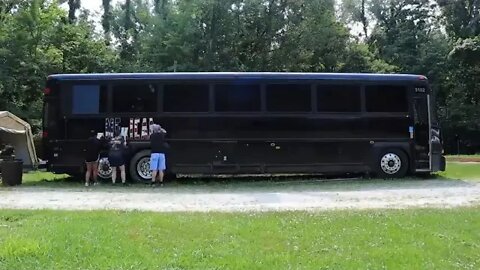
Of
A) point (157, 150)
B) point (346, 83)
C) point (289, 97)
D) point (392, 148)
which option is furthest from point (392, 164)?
point (157, 150)

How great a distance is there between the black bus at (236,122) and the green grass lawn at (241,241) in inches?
280

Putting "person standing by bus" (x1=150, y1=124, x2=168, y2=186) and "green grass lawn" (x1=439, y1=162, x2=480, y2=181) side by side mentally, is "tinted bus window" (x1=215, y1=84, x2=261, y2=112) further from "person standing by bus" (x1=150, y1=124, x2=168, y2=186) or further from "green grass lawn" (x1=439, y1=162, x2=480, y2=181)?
"green grass lawn" (x1=439, y1=162, x2=480, y2=181)

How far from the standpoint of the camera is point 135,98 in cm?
1727

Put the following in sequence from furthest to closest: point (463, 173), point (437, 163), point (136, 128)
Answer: point (463, 173) < point (437, 163) < point (136, 128)

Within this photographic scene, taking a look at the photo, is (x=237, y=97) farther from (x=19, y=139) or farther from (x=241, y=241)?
(x=19, y=139)

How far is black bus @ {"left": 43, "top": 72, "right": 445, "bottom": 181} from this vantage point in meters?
17.1

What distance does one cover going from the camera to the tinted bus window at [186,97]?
17.2 meters

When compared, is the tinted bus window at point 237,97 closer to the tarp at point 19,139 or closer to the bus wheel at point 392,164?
the bus wheel at point 392,164

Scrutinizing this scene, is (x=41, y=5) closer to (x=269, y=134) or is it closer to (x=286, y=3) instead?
(x=286, y=3)

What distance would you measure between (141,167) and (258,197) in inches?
199

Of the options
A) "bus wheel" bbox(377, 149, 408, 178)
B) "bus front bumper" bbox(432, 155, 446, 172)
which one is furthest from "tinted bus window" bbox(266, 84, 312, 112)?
"bus front bumper" bbox(432, 155, 446, 172)

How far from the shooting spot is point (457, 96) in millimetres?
44312

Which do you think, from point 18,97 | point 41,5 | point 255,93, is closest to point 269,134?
point 255,93

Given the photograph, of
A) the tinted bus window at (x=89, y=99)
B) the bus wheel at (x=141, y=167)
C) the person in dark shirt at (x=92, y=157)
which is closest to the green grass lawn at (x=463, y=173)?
the bus wheel at (x=141, y=167)
